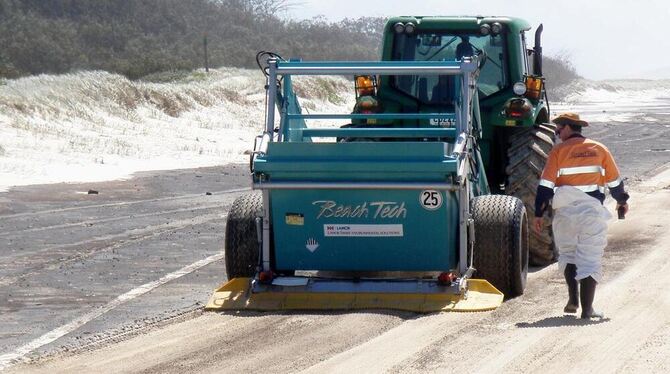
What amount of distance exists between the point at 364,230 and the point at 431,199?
572 mm

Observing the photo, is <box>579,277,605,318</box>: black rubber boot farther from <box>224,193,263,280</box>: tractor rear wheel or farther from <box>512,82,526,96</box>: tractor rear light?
<box>512,82,526,96</box>: tractor rear light

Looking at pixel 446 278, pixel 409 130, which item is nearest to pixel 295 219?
pixel 446 278

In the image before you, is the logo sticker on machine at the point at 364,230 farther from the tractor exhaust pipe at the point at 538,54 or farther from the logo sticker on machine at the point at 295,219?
the tractor exhaust pipe at the point at 538,54

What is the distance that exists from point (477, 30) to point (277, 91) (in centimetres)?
285

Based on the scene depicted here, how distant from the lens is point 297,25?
2955 inches

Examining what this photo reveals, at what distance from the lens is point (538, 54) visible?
13.6 m

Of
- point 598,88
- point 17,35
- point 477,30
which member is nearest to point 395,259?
point 477,30

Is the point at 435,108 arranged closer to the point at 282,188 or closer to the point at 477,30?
the point at 477,30

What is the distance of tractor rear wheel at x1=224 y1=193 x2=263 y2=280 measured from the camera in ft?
35.8

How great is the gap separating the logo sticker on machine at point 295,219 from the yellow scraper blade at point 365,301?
54cm

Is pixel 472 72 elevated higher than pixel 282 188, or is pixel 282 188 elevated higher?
pixel 472 72

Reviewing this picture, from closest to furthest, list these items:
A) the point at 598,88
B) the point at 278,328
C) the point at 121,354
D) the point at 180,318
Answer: the point at 121,354 → the point at 278,328 → the point at 180,318 → the point at 598,88

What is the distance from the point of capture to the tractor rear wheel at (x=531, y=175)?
12.3 m

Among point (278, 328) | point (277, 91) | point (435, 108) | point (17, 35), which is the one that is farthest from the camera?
point (17, 35)
